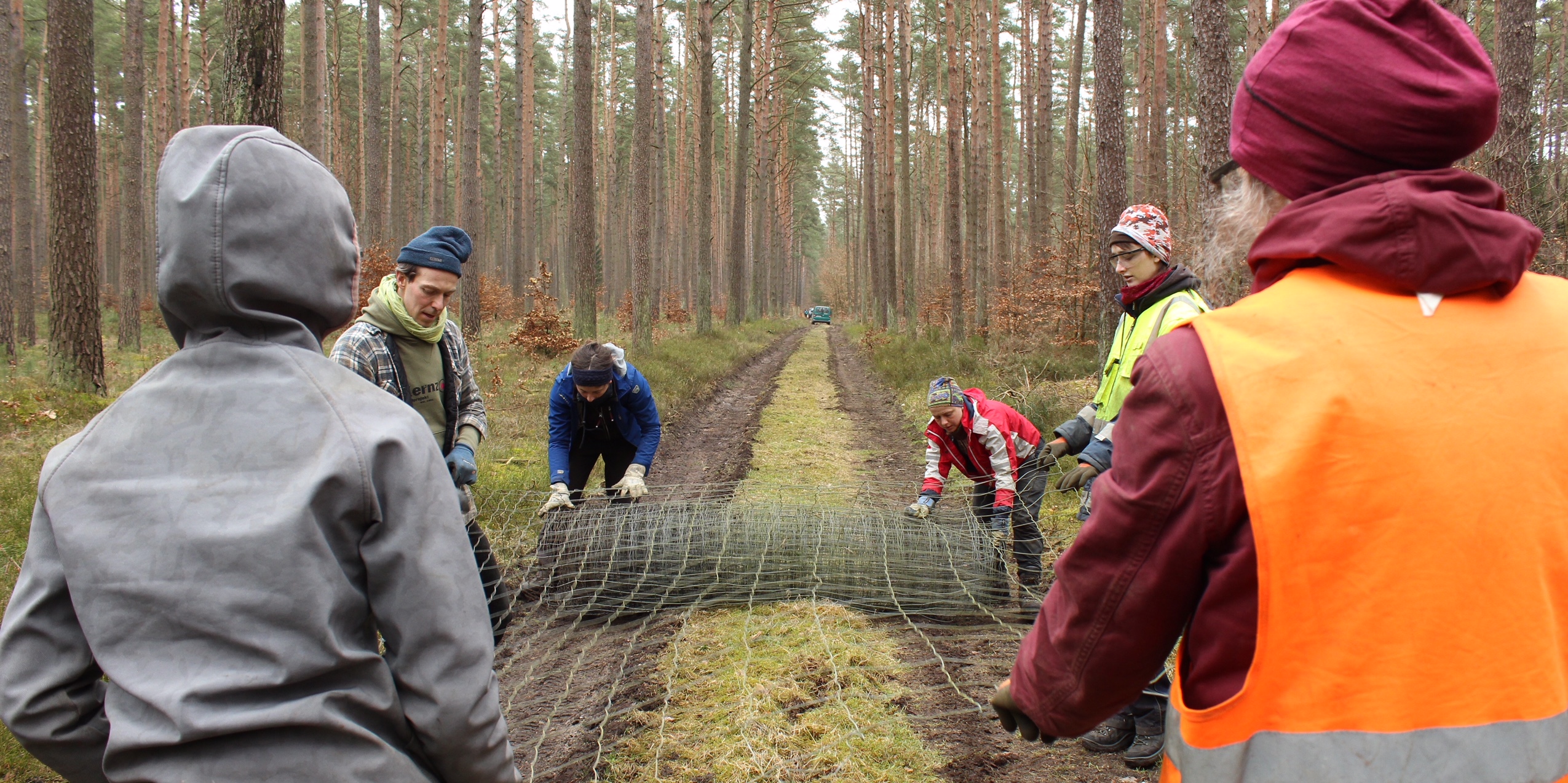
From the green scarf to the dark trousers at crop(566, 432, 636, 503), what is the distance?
5.97ft

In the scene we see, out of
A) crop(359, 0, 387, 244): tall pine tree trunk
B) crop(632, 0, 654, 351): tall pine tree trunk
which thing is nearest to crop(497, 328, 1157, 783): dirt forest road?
crop(632, 0, 654, 351): tall pine tree trunk

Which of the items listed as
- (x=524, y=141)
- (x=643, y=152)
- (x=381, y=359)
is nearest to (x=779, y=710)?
(x=381, y=359)

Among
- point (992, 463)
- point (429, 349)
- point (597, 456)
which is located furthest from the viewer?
point (597, 456)

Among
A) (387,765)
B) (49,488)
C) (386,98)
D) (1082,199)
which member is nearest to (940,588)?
(387,765)

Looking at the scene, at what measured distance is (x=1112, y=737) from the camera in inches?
131

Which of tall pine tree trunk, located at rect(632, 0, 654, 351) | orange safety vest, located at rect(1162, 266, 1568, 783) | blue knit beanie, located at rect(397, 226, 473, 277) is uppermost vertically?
tall pine tree trunk, located at rect(632, 0, 654, 351)

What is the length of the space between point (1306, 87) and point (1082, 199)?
14.2 m

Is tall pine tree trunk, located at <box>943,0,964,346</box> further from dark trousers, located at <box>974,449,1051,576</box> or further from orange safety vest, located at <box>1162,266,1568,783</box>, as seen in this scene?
orange safety vest, located at <box>1162,266,1568,783</box>

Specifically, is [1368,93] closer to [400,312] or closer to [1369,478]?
[1369,478]

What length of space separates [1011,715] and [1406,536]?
0.69m

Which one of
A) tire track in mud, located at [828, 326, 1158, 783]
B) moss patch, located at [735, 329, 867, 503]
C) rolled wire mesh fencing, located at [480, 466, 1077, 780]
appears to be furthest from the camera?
moss patch, located at [735, 329, 867, 503]

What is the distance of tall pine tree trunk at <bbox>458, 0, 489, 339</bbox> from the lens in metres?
15.4

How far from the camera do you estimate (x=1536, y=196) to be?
9883 mm

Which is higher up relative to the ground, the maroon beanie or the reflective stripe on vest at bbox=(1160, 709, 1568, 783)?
the maroon beanie
